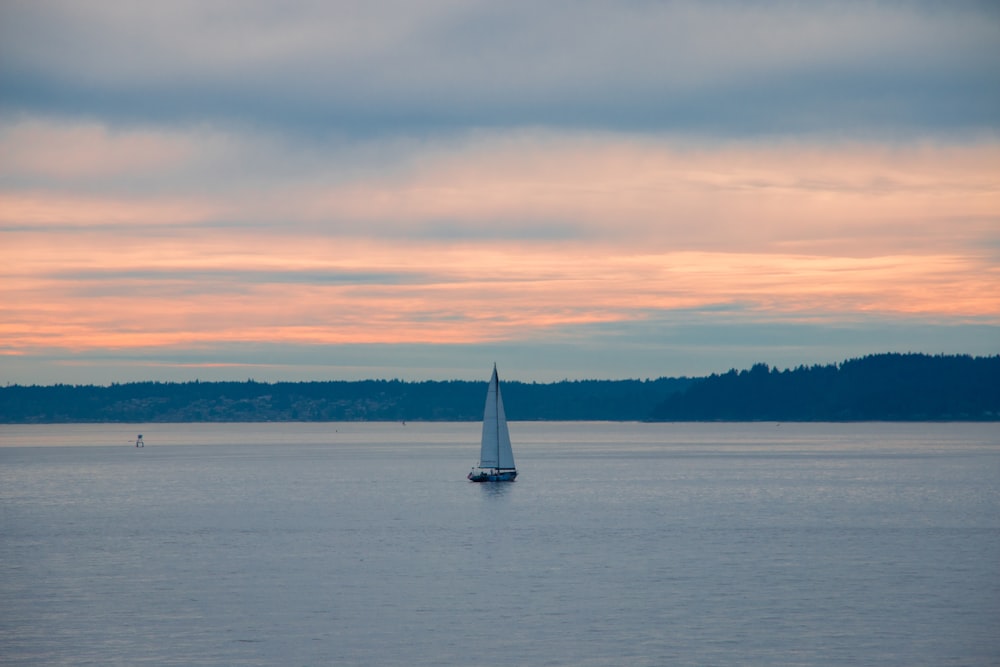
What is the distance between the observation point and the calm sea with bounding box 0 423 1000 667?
40125 millimetres

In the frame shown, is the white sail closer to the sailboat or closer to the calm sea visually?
the sailboat

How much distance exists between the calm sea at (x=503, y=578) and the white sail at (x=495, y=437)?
4.28 m

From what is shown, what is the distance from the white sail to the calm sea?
428cm

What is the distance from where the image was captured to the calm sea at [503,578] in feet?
132

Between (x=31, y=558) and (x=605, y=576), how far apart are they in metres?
30.1

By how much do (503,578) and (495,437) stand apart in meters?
59.7

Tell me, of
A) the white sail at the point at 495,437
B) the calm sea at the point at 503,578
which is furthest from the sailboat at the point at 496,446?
the calm sea at the point at 503,578

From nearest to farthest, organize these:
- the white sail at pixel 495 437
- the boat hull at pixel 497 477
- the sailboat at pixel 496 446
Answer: the white sail at pixel 495 437 < the sailboat at pixel 496 446 < the boat hull at pixel 497 477

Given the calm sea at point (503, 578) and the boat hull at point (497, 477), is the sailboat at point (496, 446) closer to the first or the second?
the boat hull at point (497, 477)

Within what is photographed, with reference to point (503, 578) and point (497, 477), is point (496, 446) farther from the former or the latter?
point (503, 578)

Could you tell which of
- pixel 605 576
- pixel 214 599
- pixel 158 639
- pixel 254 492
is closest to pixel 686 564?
pixel 605 576

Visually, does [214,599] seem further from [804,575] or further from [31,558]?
[804,575]

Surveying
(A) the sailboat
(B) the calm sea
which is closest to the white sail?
(A) the sailboat

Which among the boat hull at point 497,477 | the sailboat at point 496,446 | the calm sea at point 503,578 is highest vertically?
the sailboat at point 496,446
